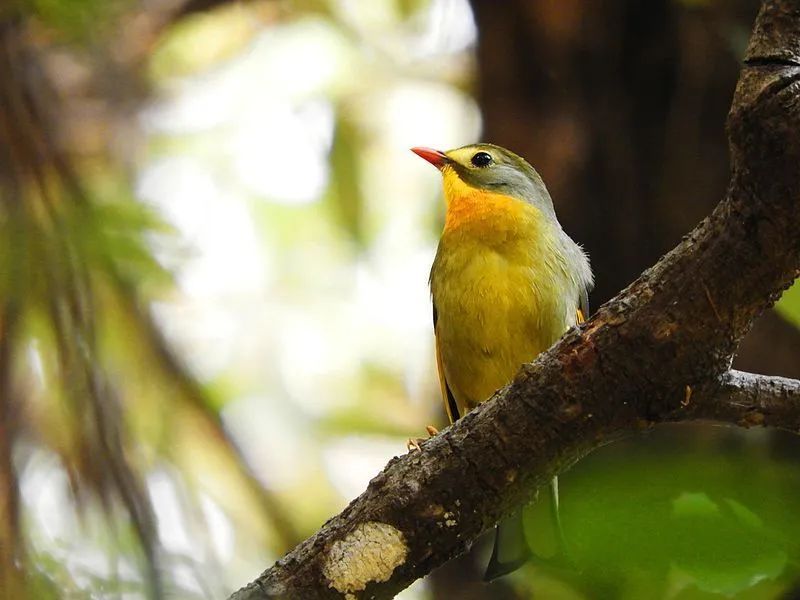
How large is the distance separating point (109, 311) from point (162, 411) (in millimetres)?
554

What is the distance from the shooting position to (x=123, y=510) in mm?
2402

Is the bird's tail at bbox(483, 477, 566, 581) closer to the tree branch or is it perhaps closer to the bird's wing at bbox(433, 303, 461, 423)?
the bird's wing at bbox(433, 303, 461, 423)

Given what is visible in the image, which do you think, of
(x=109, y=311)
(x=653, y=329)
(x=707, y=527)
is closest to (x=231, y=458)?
(x=109, y=311)

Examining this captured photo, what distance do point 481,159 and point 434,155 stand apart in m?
0.19

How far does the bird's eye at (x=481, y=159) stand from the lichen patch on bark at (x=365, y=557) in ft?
6.51

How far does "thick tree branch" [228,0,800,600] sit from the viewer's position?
169cm

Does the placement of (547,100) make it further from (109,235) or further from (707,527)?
(707,527)

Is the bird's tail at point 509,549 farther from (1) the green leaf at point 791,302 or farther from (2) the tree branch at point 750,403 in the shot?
(1) the green leaf at point 791,302

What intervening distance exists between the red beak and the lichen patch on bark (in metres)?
2.07

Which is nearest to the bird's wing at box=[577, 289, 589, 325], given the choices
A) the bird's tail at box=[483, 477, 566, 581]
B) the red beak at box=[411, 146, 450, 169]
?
the bird's tail at box=[483, 477, 566, 581]

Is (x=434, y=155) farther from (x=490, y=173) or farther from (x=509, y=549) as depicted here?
(x=509, y=549)

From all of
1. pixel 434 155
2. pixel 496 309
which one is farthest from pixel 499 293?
pixel 434 155

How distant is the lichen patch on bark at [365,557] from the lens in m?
2.04

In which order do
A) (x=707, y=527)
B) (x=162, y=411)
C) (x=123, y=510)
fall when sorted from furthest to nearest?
(x=162, y=411)
(x=123, y=510)
(x=707, y=527)
